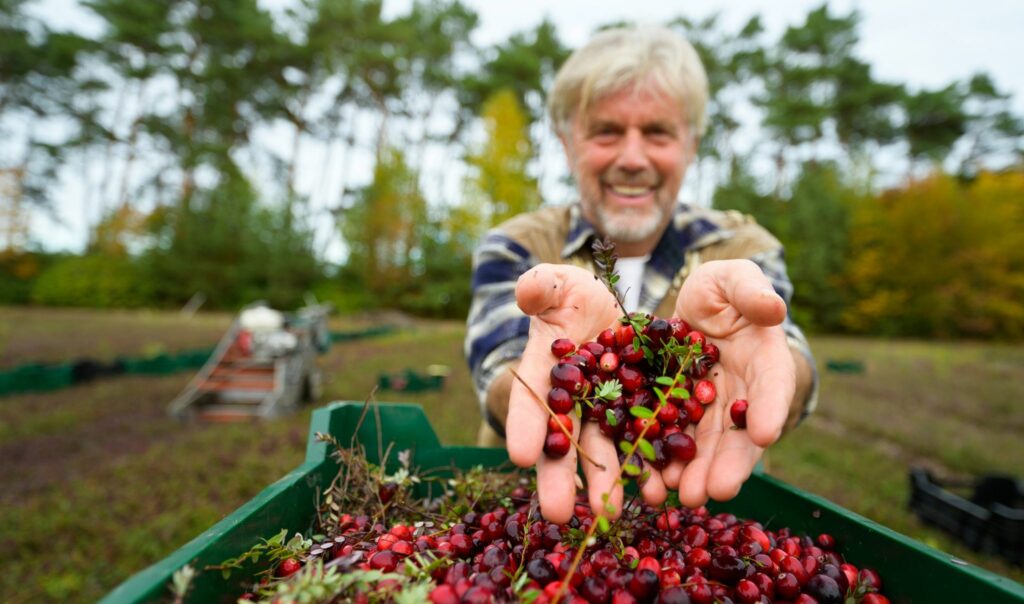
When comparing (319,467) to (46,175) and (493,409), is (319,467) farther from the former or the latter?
(46,175)

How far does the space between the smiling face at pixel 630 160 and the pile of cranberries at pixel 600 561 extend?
1517mm

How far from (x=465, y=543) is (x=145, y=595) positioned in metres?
0.60

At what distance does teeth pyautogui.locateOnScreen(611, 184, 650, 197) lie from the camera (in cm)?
246

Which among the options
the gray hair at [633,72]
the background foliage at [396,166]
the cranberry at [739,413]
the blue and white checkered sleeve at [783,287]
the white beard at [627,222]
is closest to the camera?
the cranberry at [739,413]

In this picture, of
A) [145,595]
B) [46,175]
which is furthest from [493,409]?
[46,175]

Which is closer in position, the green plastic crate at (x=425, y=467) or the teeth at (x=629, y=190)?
the green plastic crate at (x=425, y=467)

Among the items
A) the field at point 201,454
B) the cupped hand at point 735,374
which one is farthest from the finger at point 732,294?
the field at point 201,454

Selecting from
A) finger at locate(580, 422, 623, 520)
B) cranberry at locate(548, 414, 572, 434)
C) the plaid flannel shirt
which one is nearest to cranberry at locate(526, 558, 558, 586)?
finger at locate(580, 422, 623, 520)

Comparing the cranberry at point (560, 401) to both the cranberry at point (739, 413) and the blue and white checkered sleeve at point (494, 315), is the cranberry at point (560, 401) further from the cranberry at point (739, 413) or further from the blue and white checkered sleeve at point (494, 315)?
the blue and white checkered sleeve at point (494, 315)

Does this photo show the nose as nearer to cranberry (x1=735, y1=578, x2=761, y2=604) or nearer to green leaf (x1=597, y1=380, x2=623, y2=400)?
green leaf (x1=597, y1=380, x2=623, y2=400)

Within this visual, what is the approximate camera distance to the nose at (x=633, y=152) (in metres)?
2.35

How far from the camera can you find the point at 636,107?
2.31 metres

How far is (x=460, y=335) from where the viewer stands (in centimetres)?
1709

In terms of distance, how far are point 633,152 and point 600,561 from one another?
1.79 m
